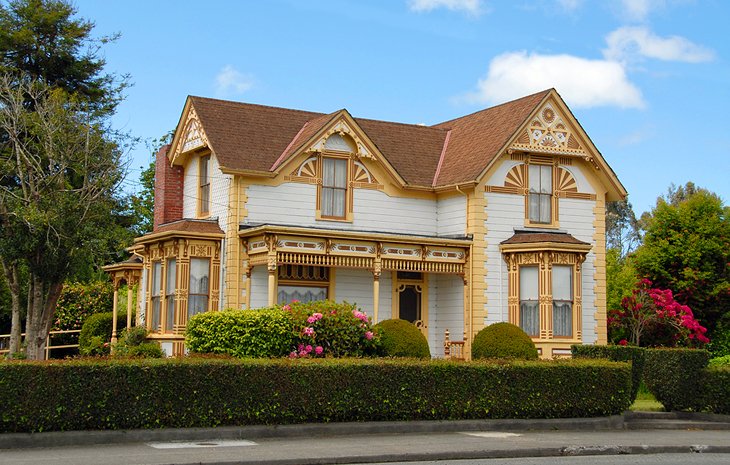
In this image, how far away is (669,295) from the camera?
33.5m

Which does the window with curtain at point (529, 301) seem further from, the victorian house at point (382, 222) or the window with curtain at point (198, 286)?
the window with curtain at point (198, 286)

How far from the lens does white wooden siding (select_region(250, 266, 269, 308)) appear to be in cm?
2727

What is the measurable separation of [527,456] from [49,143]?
58.9ft

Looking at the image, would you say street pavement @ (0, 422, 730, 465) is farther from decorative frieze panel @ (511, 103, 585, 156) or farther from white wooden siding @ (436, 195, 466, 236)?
decorative frieze panel @ (511, 103, 585, 156)

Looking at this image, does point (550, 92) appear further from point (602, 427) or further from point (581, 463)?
point (581, 463)

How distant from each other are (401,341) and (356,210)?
5.80m

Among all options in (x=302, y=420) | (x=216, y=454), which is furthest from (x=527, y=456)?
(x=216, y=454)

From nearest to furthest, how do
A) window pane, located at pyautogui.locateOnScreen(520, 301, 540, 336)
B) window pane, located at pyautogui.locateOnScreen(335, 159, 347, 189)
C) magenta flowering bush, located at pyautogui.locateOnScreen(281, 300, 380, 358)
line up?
magenta flowering bush, located at pyautogui.locateOnScreen(281, 300, 380, 358), window pane, located at pyautogui.locateOnScreen(520, 301, 540, 336), window pane, located at pyautogui.locateOnScreen(335, 159, 347, 189)

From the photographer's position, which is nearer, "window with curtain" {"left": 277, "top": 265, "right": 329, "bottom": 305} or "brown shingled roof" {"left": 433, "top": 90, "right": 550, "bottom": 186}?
"window with curtain" {"left": 277, "top": 265, "right": 329, "bottom": 305}

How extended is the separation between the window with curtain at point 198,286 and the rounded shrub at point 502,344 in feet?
23.5

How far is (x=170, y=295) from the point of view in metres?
27.4

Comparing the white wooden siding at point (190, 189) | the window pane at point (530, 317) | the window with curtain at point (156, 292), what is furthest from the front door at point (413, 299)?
the window with curtain at point (156, 292)

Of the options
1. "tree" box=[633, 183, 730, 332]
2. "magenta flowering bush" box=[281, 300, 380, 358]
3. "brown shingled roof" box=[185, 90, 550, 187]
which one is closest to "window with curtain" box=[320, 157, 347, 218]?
"brown shingled roof" box=[185, 90, 550, 187]

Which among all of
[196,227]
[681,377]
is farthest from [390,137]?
[681,377]
